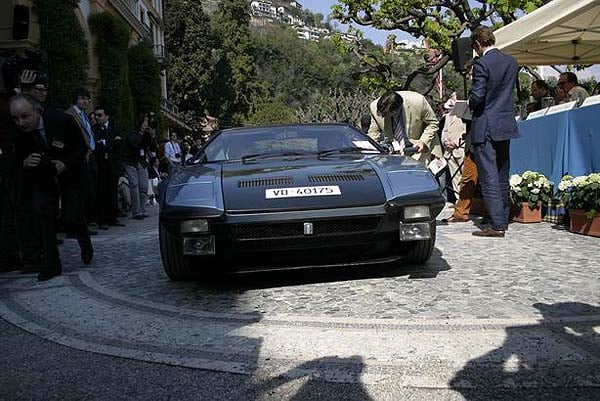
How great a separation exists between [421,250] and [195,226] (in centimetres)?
165

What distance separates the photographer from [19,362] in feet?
8.95

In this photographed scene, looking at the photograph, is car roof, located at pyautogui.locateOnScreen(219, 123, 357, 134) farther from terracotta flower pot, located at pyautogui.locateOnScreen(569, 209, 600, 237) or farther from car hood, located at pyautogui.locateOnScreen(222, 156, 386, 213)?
terracotta flower pot, located at pyautogui.locateOnScreen(569, 209, 600, 237)

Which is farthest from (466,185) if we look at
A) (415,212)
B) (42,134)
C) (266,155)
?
(42,134)

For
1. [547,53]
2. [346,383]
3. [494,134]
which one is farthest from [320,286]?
[547,53]

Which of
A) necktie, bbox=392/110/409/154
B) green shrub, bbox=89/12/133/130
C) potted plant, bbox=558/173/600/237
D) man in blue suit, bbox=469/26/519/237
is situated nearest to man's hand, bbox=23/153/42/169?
necktie, bbox=392/110/409/154

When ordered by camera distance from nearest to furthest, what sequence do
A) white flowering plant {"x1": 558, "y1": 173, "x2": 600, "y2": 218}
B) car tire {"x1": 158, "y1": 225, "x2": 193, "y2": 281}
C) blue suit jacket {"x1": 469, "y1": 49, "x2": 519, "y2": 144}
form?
car tire {"x1": 158, "y1": 225, "x2": 193, "y2": 281}, white flowering plant {"x1": 558, "y1": 173, "x2": 600, "y2": 218}, blue suit jacket {"x1": 469, "y1": 49, "x2": 519, "y2": 144}

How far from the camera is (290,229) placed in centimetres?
348

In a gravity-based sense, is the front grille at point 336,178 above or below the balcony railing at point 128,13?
below

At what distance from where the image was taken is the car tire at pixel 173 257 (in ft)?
12.8

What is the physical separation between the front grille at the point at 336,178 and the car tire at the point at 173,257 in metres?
1.00

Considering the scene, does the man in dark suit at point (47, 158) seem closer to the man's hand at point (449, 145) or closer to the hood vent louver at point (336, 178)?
the hood vent louver at point (336, 178)

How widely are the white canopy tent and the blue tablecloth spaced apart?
4.14 ft

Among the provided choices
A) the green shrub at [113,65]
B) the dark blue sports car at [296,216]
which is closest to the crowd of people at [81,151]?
the dark blue sports car at [296,216]

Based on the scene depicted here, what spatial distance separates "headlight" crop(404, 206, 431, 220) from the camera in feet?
11.7
